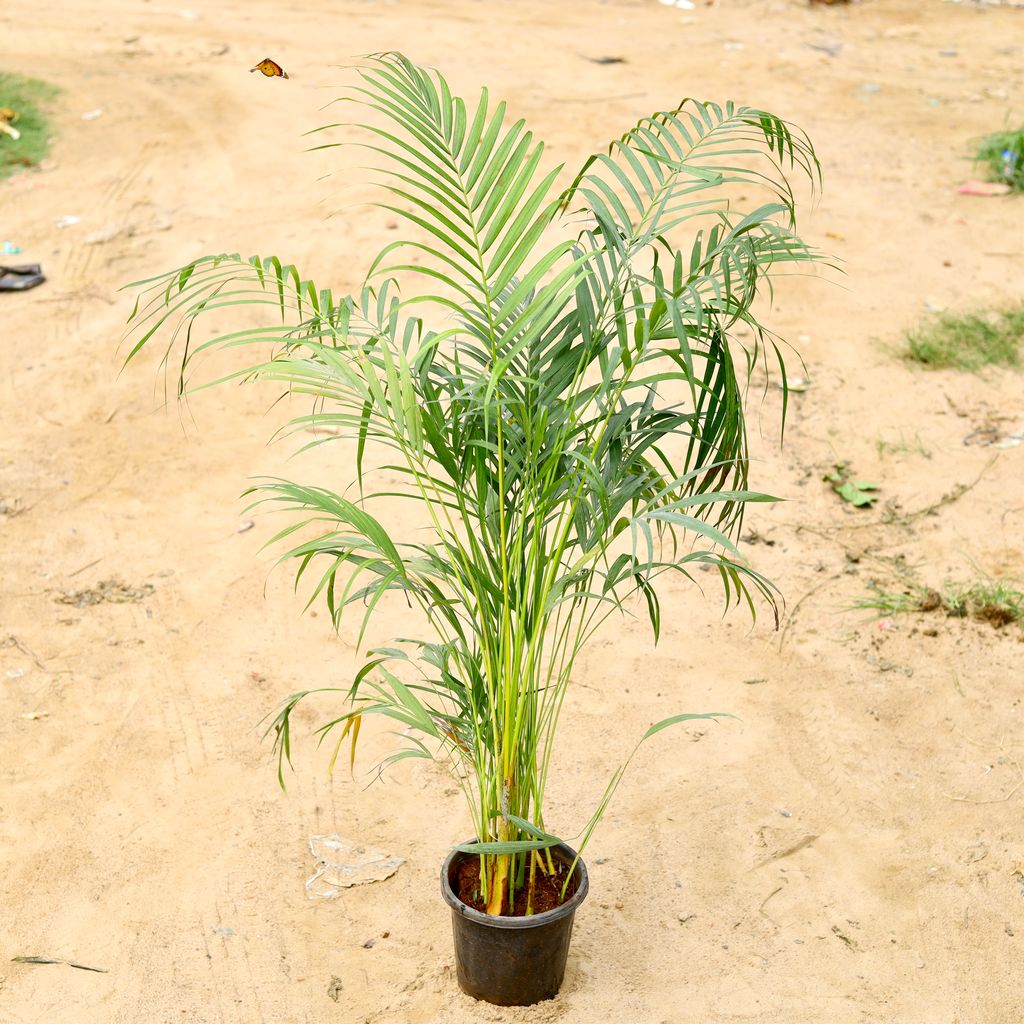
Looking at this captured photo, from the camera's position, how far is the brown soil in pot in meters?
2.37

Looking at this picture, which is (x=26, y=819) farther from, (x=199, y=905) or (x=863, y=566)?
(x=863, y=566)

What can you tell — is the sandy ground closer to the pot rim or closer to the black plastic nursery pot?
the black plastic nursery pot

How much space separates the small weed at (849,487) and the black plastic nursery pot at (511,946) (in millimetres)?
2200

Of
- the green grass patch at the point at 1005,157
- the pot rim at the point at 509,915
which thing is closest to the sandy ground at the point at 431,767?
the green grass patch at the point at 1005,157

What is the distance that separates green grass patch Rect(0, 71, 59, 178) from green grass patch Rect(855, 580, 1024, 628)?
513 centimetres

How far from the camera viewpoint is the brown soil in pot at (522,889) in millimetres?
2373

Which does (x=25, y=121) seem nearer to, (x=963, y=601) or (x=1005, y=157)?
(x=1005, y=157)

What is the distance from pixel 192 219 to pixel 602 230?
4377 millimetres

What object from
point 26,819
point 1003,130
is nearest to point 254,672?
point 26,819

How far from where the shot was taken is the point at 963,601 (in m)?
3.73

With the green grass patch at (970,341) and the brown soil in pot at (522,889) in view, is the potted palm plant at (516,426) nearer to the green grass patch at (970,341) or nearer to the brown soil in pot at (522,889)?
the brown soil in pot at (522,889)

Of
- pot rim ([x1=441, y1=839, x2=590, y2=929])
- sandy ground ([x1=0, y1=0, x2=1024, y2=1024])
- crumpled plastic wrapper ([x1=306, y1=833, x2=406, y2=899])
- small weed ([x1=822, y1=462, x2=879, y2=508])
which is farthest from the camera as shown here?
small weed ([x1=822, y1=462, x2=879, y2=508])

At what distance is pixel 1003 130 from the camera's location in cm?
675

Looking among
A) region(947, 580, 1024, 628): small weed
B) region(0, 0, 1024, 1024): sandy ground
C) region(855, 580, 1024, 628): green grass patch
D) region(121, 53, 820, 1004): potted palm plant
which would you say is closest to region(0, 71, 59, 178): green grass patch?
region(0, 0, 1024, 1024): sandy ground
